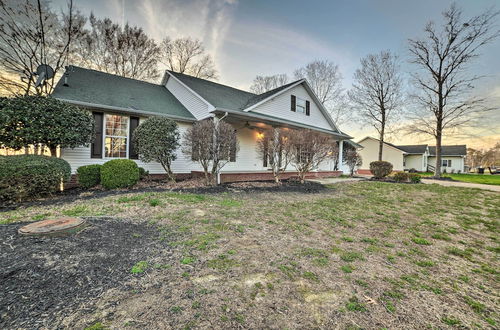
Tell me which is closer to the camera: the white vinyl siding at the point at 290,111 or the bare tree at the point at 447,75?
the white vinyl siding at the point at 290,111

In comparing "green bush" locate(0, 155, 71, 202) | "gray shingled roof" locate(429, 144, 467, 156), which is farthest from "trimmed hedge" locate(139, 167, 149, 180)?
"gray shingled roof" locate(429, 144, 467, 156)

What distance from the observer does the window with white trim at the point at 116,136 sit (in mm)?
8492

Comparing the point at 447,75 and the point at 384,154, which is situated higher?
the point at 447,75

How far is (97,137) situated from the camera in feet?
26.9

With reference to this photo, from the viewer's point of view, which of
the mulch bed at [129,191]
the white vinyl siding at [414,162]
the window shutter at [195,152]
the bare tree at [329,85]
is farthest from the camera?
the white vinyl siding at [414,162]

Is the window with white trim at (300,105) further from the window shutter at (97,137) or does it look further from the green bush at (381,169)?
the window shutter at (97,137)

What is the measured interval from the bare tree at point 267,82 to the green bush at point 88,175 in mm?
23605

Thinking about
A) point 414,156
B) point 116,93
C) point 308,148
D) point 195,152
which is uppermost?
point 116,93

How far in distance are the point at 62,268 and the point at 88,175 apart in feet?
19.9

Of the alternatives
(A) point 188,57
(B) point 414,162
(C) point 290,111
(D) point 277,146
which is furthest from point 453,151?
(A) point 188,57

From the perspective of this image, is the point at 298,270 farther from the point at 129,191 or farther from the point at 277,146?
the point at 277,146

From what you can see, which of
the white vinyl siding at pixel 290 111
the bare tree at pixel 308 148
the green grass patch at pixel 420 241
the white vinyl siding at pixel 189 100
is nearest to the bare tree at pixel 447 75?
the white vinyl siding at pixel 290 111

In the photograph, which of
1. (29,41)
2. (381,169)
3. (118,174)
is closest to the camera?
(118,174)

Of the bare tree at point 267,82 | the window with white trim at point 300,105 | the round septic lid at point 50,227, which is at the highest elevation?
the bare tree at point 267,82
